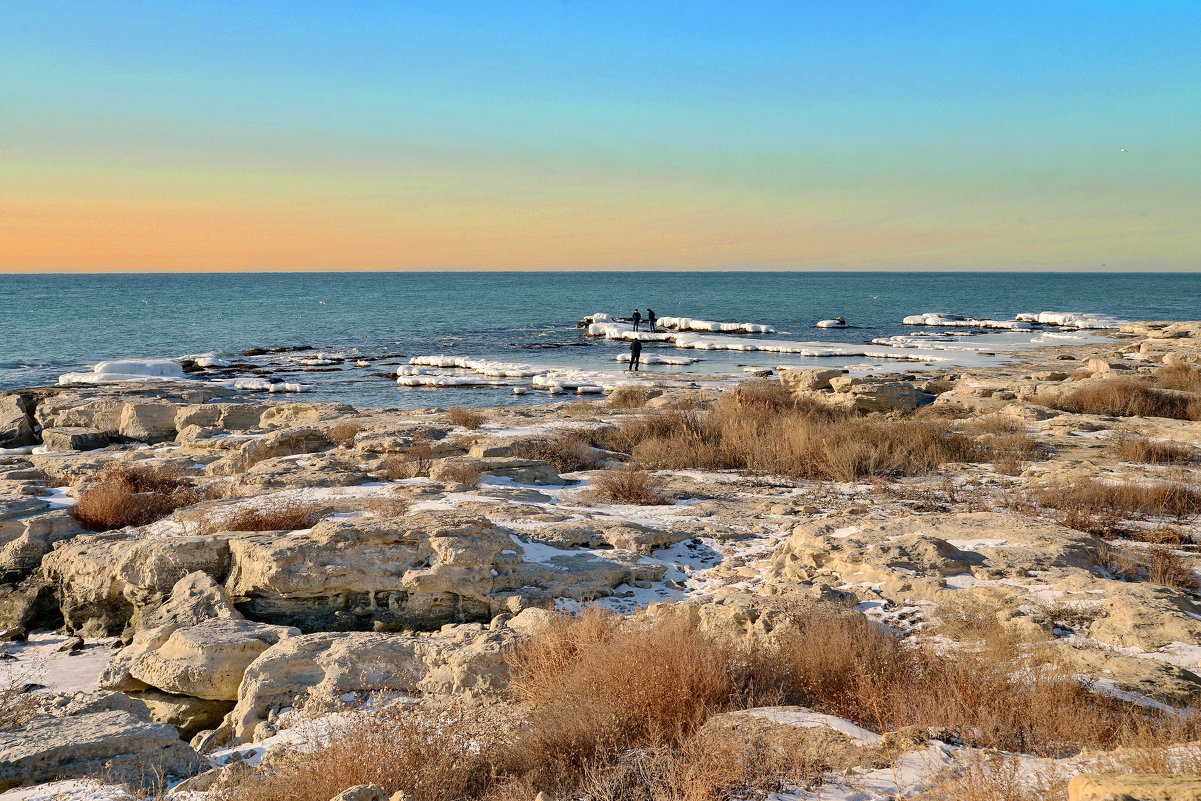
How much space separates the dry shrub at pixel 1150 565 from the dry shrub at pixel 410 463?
792 cm

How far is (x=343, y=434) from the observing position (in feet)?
42.4

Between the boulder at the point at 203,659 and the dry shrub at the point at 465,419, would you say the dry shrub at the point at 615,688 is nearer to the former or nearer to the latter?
the boulder at the point at 203,659

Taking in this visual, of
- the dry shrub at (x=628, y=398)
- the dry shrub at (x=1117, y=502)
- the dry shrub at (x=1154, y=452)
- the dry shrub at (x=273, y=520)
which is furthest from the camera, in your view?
the dry shrub at (x=628, y=398)

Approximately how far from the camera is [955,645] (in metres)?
5.38

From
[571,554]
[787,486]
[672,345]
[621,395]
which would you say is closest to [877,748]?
[571,554]

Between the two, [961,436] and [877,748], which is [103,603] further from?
[961,436]

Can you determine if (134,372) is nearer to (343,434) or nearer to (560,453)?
(343,434)

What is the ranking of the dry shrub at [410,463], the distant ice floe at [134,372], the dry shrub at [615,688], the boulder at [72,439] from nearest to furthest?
1. the dry shrub at [615,688]
2. the dry shrub at [410,463]
3. the boulder at [72,439]
4. the distant ice floe at [134,372]

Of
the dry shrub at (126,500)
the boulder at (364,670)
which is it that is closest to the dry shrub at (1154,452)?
the boulder at (364,670)

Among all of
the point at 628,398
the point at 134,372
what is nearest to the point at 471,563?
the point at 628,398

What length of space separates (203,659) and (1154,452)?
11.9 metres

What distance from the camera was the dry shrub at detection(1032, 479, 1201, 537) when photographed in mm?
8281

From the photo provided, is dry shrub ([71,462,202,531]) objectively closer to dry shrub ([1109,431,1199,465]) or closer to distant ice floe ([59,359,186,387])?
dry shrub ([1109,431,1199,465])

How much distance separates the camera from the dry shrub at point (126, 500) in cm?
868
